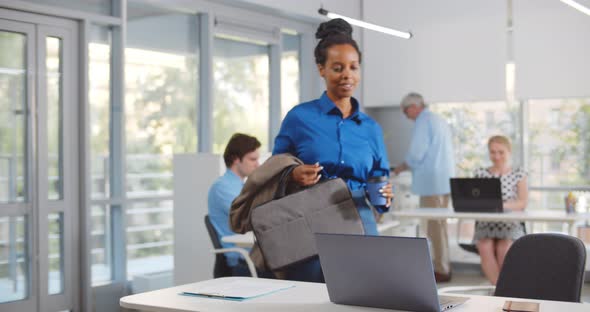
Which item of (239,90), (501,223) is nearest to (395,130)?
(239,90)

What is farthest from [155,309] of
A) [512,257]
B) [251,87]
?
[251,87]

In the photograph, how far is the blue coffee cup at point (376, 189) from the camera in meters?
2.80

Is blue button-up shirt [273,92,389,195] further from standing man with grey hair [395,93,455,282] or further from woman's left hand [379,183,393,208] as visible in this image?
standing man with grey hair [395,93,455,282]

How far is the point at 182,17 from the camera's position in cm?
709

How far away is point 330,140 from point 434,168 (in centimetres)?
522

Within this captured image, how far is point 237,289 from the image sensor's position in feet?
8.39

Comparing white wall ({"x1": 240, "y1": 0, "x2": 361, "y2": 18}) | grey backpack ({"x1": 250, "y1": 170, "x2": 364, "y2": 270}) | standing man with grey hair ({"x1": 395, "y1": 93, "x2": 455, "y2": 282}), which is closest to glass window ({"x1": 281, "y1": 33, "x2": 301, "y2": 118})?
white wall ({"x1": 240, "y1": 0, "x2": 361, "y2": 18})

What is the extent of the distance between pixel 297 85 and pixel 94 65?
2.89 m

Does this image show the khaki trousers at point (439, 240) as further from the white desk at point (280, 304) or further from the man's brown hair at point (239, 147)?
the white desk at point (280, 304)

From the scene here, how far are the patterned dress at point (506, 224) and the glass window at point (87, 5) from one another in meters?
3.27

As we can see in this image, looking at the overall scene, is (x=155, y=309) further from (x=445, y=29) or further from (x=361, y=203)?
(x=445, y=29)

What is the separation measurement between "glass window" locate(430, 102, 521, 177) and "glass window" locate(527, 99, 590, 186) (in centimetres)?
19

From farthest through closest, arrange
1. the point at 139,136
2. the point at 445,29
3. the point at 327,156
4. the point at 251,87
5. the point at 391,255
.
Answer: the point at 445,29, the point at 251,87, the point at 139,136, the point at 327,156, the point at 391,255

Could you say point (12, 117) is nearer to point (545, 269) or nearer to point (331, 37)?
point (331, 37)
